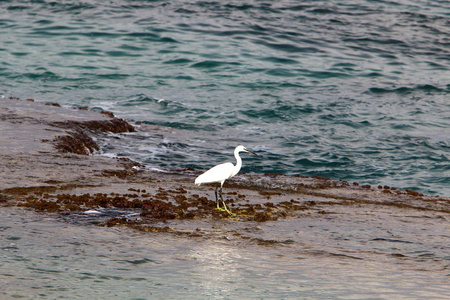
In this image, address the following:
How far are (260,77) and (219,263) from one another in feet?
71.5

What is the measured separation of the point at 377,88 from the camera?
90.9 feet

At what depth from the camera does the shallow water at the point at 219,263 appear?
7395 mm

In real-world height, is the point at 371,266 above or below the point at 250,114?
above

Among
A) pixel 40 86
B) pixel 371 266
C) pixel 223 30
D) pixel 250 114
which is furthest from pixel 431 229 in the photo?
pixel 223 30

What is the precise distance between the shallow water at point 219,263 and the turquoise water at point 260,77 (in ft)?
23.6

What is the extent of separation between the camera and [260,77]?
2947 cm

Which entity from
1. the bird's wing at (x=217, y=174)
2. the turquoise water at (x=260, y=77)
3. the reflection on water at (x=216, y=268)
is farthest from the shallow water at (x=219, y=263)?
the turquoise water at (x=260, y=77)

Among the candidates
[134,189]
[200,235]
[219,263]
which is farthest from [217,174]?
[219,263]

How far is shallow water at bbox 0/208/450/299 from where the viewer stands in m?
7.39

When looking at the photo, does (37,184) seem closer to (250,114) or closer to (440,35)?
(250,114)

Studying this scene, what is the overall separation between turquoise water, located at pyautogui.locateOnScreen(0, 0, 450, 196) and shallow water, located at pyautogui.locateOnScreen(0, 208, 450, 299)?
7.20 metres

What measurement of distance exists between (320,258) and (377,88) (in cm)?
2014

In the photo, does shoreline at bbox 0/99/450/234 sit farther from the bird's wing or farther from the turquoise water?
the turquoise water

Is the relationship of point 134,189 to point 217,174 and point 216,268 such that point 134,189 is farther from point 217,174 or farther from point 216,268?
point 216,268
